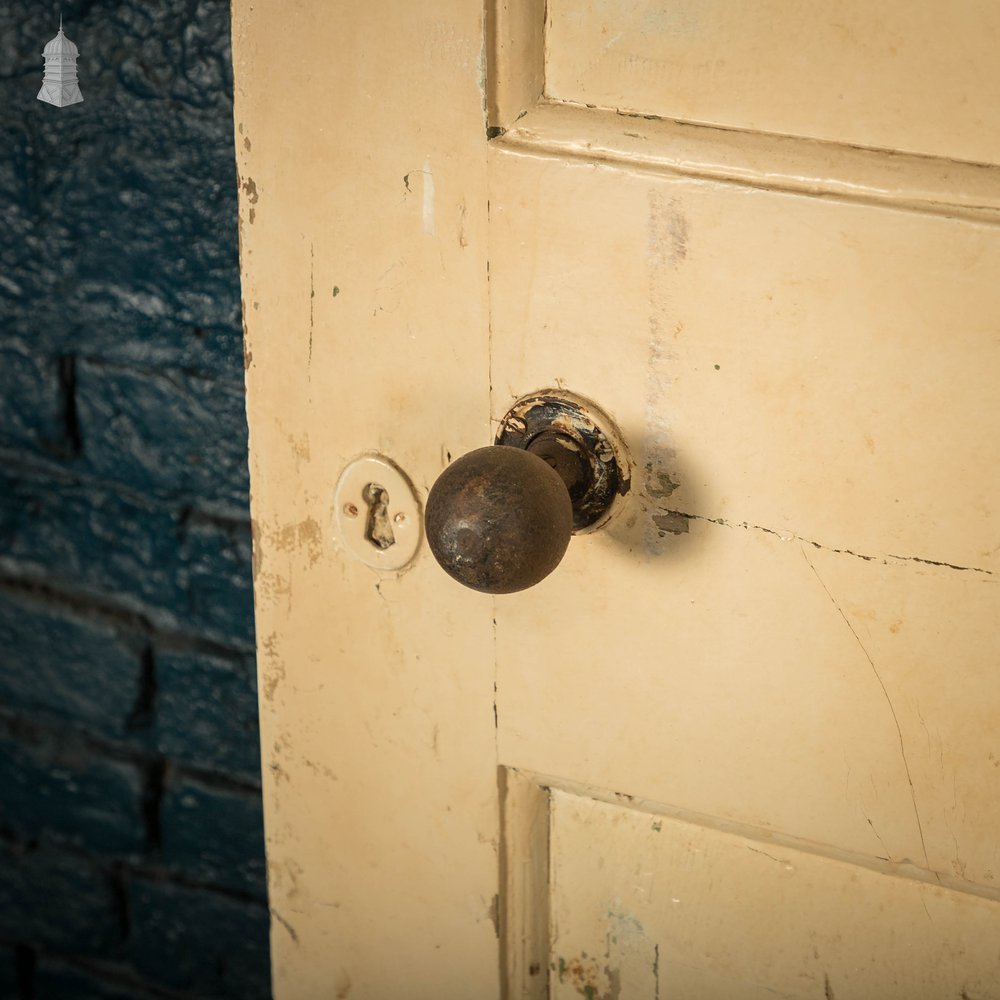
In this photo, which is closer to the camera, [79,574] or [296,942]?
[296,942]

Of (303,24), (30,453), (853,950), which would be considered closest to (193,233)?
(30,453)

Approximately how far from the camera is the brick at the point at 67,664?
1.29 metres

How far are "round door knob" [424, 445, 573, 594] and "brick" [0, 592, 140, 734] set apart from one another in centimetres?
86

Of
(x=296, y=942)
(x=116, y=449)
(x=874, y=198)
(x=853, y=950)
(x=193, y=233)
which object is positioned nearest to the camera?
(x=874, y=198)

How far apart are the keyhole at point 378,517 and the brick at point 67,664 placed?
2.36 ft

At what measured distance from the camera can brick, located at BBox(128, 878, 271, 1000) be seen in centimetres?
133

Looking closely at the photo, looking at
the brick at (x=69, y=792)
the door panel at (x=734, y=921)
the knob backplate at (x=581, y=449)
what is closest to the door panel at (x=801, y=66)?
the knob backplate at (x=581, y=449)

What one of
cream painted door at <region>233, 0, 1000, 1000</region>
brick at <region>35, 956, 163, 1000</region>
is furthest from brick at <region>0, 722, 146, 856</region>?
cream painted door at <region>233, 0, 1000, 1000</region>

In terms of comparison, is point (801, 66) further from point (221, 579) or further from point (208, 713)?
point (208, 713)

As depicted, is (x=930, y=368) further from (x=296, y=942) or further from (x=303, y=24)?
(x=296, y=942)

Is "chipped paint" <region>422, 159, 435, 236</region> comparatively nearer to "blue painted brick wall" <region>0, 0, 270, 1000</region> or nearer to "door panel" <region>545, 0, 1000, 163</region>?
"door panel" <region>545, 0, 1000, 163</region>

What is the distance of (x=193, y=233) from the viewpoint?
1123 millimetres

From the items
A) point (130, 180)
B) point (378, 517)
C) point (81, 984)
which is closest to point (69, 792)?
point (81, 984)

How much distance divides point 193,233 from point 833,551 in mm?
776
